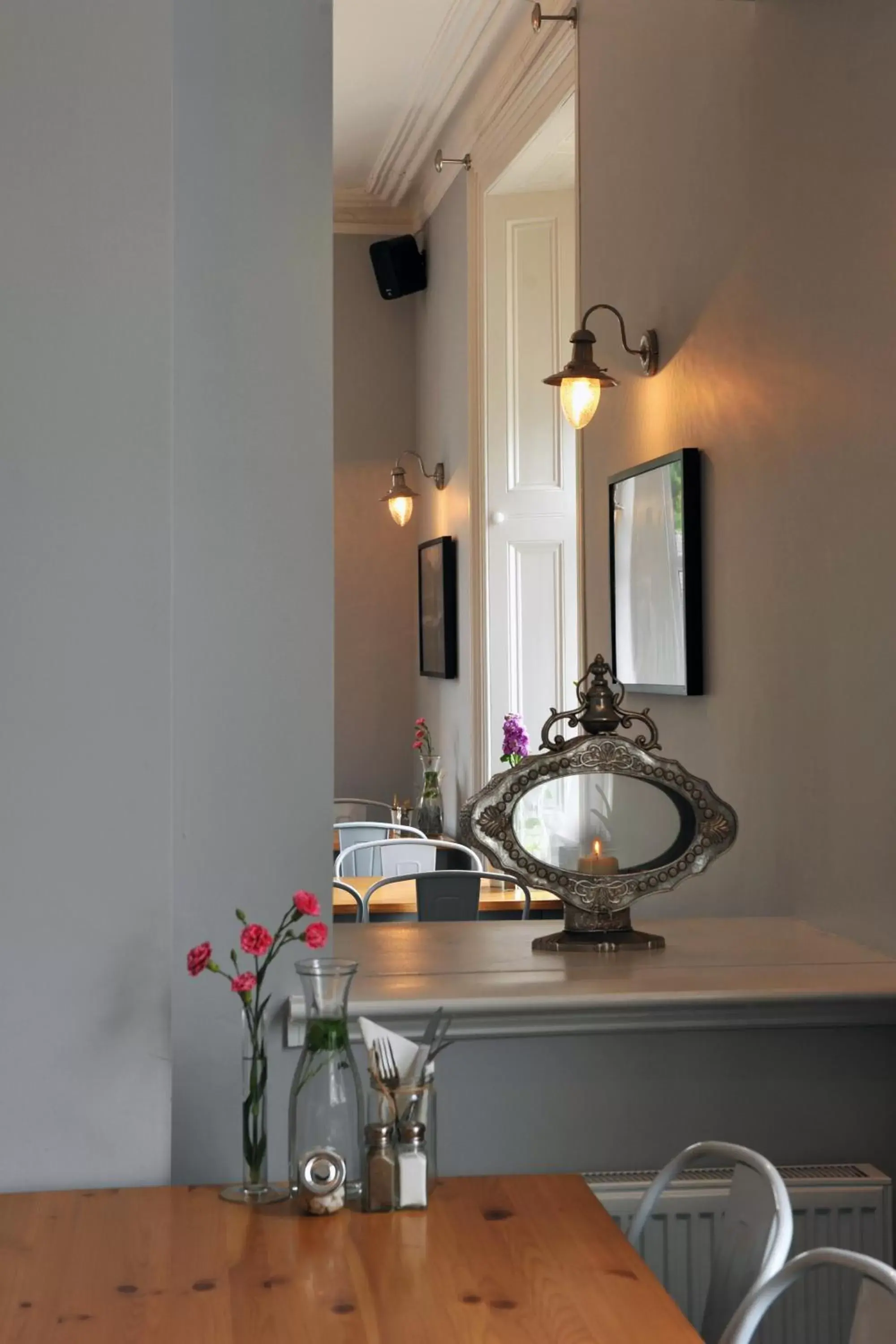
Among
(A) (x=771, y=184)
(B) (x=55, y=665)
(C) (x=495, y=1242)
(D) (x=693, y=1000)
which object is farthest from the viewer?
(A) (x=771, y=184)

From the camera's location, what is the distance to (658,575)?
3.38 meters

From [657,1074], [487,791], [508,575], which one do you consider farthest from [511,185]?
[657,1074]

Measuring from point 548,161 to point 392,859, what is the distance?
2630 mm

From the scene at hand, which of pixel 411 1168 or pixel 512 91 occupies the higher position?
pixel 512 91

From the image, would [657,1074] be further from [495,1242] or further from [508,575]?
[508,575]

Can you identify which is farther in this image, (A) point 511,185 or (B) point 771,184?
(A) point 511,185

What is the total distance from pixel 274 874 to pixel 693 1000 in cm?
65

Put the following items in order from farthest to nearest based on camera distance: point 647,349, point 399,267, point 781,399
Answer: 1. point 399,267
2. point 647,349
3. point 781,399

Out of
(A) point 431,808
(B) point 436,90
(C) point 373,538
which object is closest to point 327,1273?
(A) point 431,808

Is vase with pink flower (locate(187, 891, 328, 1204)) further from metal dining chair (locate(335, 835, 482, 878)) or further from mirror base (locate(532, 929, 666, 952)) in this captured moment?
metal dining chair (locate(335, 835, 482, 878))

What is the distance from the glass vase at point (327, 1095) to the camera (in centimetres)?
165

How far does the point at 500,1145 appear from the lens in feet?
7.00

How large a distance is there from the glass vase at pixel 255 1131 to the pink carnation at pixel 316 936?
0.36 ft

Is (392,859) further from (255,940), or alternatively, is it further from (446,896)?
(255,940)
